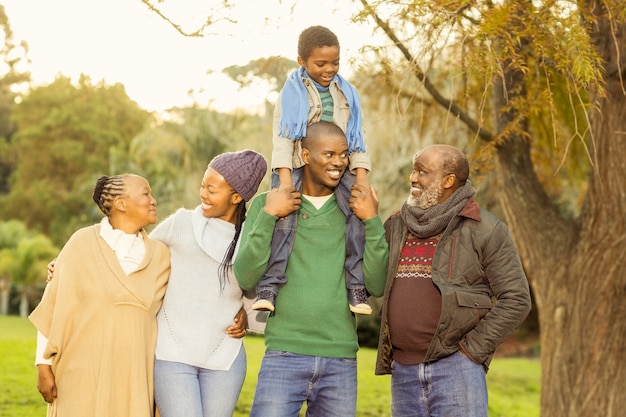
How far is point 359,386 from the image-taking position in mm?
11375

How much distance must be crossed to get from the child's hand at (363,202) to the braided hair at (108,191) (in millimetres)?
999

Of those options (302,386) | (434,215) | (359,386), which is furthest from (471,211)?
(359,386)

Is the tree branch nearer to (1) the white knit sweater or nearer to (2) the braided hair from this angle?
(1) the white knit sweater

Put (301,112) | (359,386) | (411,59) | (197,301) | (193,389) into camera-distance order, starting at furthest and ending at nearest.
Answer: (359,386) < (411,59) < (301,112) < (197,301) < (193,389)

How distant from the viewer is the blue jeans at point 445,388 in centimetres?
341

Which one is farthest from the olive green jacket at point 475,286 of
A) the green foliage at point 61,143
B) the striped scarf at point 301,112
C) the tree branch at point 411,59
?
the green foliage at point 61,143

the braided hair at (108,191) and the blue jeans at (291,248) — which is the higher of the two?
the braided hair at (108,191)

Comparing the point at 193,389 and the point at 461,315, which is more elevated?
the point at 461,315

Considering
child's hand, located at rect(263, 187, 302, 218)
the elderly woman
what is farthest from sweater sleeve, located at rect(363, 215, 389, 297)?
the elderly woman

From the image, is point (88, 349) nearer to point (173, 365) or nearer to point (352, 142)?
point (173, 365)

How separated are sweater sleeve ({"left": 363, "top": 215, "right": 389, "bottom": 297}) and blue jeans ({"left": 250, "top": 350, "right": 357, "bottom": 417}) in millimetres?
364

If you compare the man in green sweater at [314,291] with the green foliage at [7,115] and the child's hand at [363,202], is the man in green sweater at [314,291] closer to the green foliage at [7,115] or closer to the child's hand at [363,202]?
the child's hand at [363,202]

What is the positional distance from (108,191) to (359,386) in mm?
8154

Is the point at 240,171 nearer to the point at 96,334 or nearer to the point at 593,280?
the point at 96,334
